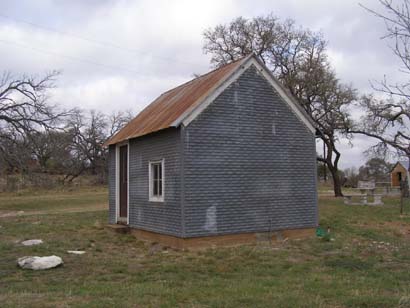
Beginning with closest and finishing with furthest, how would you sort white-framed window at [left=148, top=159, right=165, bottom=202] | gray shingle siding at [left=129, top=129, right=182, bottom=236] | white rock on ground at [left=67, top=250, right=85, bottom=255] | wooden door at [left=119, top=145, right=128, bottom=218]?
white rock on ground at [left=67, top=250, right=85, bottom=255] → gray shingle siding at [left=129, top=129, right=182, bottom=236] → white-framed window at [left=148, top=159, right=165, bottom=202] → wooden door at [left=119, top=145, right=128, bottom=218]

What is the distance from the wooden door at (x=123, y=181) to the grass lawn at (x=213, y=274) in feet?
3.59

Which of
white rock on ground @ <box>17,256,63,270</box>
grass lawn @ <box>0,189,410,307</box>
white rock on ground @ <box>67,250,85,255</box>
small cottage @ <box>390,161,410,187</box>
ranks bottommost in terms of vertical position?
grass lawn @ <box>0,189,410,307</box>

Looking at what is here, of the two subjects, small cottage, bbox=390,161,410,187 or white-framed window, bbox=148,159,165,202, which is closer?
white-framed window, bbox=148,159,165,202

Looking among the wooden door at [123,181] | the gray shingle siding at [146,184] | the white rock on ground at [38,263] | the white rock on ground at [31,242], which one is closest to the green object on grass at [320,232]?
the gray shingle siding at [146,184]

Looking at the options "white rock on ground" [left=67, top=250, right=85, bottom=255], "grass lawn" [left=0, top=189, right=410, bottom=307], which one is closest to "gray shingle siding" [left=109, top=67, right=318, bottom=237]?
"grass lawn" [left=0, top=189, right=410, bottom=307]

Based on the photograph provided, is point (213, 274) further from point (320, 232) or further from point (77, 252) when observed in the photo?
point (320, 232)

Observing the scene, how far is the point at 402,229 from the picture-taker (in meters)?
17.2

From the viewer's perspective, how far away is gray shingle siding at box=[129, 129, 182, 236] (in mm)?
13258

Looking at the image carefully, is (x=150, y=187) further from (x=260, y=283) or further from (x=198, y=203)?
(x=260, y=283)

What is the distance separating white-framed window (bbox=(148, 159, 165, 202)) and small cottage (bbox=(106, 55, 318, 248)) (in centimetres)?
3

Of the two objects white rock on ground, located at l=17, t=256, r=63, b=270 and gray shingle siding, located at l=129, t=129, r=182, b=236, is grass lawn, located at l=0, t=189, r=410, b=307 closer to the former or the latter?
white rock on ground, located at l=17, t=256, r=63, b=270

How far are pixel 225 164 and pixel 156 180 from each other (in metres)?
2.23

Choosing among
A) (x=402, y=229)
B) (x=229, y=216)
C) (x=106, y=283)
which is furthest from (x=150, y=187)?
(x=402, y=229)

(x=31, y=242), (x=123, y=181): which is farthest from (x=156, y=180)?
(x=31, y=242)
